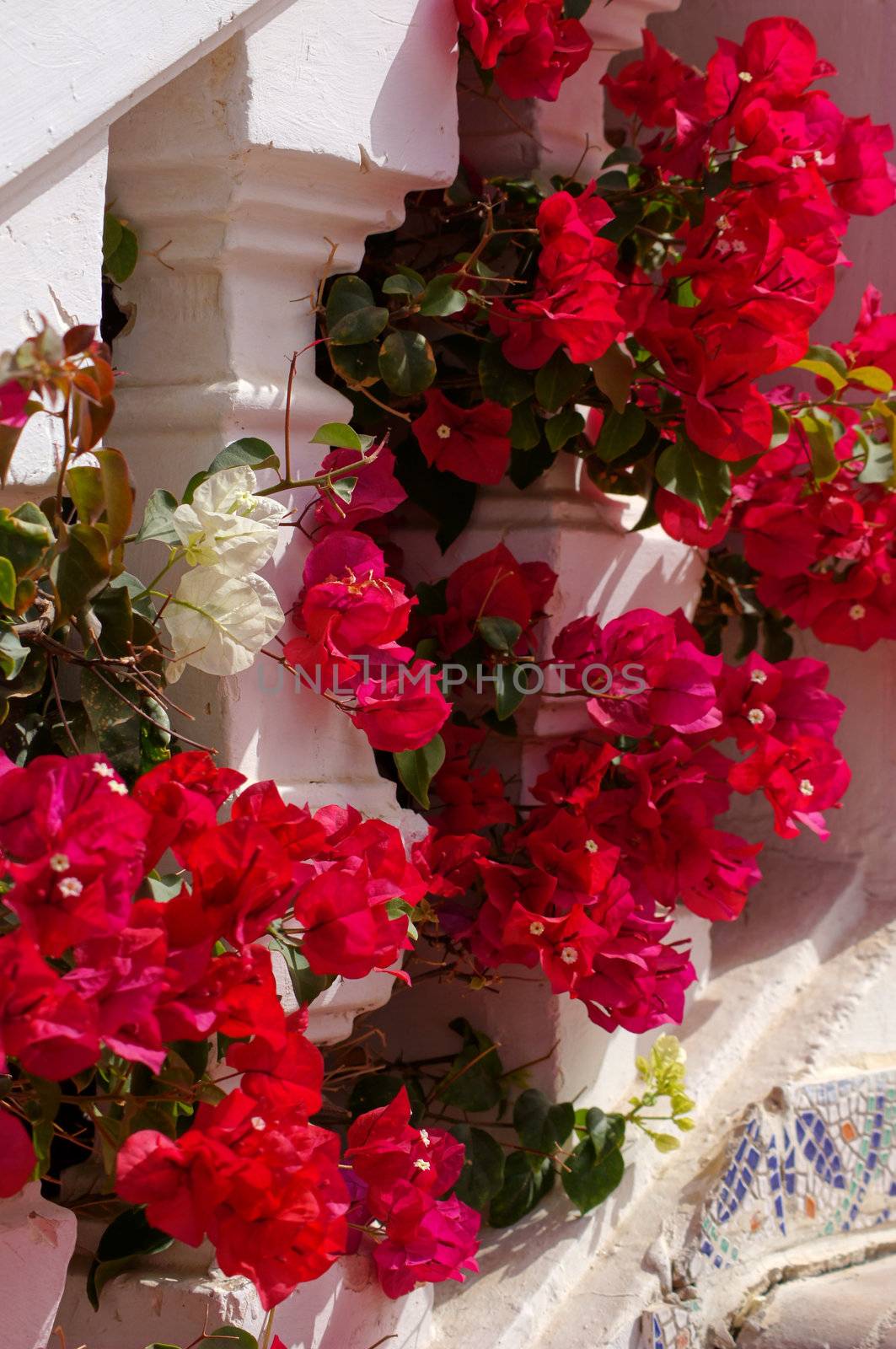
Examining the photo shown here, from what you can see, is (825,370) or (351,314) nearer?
(351,314)

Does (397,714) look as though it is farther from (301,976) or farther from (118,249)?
(118,249)

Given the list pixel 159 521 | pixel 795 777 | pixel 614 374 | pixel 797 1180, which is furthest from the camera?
pixel 797 1180

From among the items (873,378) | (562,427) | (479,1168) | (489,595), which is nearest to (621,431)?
(562,427)

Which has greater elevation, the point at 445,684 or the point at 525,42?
the point at 525,42

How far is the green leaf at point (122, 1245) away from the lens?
44.6 inches

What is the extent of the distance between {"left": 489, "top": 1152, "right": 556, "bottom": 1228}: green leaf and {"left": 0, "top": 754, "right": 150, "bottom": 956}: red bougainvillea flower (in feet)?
2.47

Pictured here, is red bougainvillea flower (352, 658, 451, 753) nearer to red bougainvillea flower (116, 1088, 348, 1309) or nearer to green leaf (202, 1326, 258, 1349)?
red bougainvillea flower (116, 1088, 348, 1309)

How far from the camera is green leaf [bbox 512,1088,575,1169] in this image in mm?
1396

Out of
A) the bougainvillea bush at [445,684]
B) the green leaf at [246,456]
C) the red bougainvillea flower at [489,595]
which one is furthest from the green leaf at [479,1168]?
the green leaf at [246,456]

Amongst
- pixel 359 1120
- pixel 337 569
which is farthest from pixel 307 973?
pixel 337 569

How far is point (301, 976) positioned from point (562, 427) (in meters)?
0.57

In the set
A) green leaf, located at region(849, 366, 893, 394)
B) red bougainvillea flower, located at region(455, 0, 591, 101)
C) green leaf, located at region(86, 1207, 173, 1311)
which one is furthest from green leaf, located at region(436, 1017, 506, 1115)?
red bougainvillea flower, located at region(455, 0, 591, 101)

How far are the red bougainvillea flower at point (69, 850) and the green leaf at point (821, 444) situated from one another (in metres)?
0.87

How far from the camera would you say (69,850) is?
745 mm
